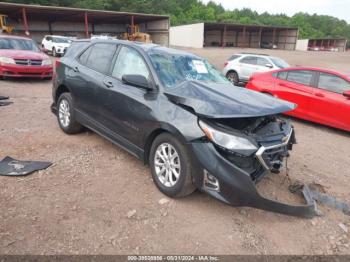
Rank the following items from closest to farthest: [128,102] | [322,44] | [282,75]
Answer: [128,102]
[282,75]
[322,44]

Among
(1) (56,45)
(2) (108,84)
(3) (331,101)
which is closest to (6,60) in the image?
(2) (108,84)

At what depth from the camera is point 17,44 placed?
10.8 meters

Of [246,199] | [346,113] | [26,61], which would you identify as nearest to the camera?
[246,199]

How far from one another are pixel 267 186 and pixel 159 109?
1790 mm

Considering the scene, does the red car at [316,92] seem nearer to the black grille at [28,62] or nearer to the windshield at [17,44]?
the black grille at [28,62]

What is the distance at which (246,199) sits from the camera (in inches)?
112

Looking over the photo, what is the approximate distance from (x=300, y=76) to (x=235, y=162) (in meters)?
5.61

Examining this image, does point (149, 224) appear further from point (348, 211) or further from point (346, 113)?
point (346, 113)

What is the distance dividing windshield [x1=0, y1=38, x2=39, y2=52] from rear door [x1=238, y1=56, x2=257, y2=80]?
343 inches

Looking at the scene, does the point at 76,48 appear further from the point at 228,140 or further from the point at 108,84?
the point at 228,140

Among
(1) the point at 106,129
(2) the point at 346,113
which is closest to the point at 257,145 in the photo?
(1) the point at 106,129

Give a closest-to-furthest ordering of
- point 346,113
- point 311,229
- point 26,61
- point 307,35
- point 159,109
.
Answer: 1. point 311,229
2. point 159,109
3. point 346,113
4. point 26,61
5. point 307,35

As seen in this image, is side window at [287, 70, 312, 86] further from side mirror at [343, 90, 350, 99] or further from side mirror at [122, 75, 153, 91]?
side mirror at [122, 75, 153, 91]

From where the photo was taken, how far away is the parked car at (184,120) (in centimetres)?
288
